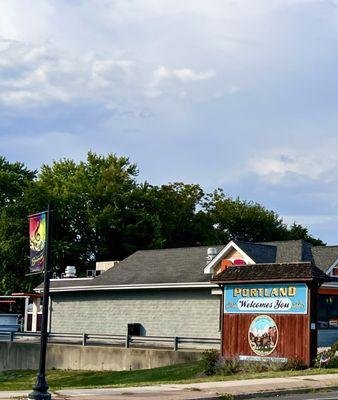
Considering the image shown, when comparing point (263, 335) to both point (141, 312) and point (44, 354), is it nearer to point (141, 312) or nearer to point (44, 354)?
point (44, 354)

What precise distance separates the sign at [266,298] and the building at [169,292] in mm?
10117

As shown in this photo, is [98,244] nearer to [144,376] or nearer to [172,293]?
[172,293]

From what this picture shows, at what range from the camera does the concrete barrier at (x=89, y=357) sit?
35781 mm

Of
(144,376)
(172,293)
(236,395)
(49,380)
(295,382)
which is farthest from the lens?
(172,293)

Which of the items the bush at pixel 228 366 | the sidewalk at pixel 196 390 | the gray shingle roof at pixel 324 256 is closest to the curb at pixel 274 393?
the sidewalk at pixel 196 390

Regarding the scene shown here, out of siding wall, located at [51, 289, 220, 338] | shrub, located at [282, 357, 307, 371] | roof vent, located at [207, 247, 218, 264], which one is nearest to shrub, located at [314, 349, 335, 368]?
shrub, located at [282, 357, 307, 371]

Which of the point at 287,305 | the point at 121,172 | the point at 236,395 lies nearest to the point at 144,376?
the point at 287,305

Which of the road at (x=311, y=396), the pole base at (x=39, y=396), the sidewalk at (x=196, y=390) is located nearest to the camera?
the pole base at (x=39, y=396)

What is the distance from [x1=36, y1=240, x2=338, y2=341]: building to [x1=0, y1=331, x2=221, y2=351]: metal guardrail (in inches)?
87.5

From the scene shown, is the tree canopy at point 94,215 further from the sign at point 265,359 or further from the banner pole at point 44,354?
the banner pole at point 44,354

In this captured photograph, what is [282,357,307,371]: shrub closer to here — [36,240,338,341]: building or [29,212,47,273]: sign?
[29,212,47,273]: sign

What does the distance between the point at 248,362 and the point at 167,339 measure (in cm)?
982

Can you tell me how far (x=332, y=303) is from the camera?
4122cm

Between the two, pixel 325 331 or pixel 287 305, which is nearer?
pixel 287 305
